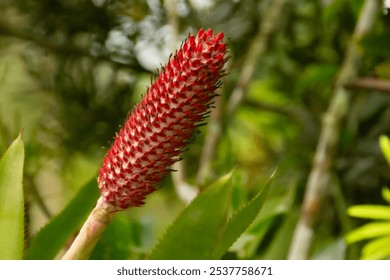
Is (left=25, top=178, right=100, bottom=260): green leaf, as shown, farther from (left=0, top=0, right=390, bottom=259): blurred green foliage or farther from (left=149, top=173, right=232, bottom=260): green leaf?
(left=0, top=0, right=390, bottom=259): blurred green foliage

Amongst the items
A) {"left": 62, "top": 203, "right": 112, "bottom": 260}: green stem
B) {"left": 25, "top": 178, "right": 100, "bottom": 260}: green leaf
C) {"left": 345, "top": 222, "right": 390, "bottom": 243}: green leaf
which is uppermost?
{"left": 62, "top": 203, "right": 112, "bottom": 260}: green stem

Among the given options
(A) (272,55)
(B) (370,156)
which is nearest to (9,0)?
(A) (272,55)

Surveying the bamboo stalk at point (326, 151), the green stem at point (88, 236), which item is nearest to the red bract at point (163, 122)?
the green stem at point (88, 236)

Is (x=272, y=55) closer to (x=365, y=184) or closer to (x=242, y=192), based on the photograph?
(x=365, y=184)

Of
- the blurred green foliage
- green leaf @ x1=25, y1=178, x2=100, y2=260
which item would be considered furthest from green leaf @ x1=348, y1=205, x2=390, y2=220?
green leaf @ x1=25, y1=178, x2=100, y2=260

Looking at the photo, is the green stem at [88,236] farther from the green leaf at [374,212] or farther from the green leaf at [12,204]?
the green leaf at [374,212]

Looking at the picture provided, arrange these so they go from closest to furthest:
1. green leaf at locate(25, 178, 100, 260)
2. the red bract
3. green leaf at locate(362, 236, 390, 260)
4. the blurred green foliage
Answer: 1. the red bract
2. green leaf at locate(25, 178, 100, 260)
3. green leaf at locate(362, 236, 390, 260)
4. the blurred green foliage

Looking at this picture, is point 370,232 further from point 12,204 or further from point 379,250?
point 12,204
